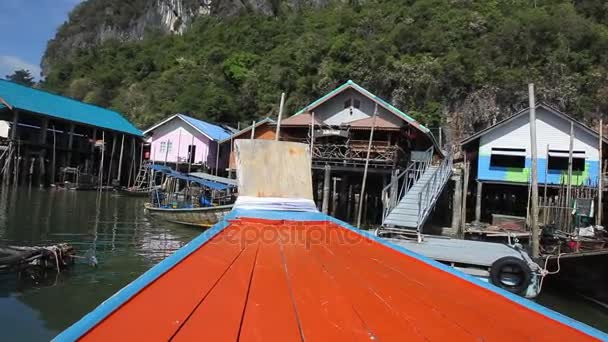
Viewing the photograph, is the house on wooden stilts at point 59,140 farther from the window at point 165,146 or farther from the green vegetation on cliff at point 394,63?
the green vegetation on cliff at point 394,63

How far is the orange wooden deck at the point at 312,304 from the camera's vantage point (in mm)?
1931

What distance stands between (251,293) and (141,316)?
2.06ft

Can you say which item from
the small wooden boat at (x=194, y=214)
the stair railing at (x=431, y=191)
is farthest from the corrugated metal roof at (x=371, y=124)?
the small wooden boat at (x=194, y=214)

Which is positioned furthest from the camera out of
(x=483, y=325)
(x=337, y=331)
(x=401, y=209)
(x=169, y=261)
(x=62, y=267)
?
(x=401, y=209)

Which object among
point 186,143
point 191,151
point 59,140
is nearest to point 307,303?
point 191,151

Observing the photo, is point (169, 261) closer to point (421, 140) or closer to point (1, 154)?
point (421, 140)

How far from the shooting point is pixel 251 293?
8.03ft

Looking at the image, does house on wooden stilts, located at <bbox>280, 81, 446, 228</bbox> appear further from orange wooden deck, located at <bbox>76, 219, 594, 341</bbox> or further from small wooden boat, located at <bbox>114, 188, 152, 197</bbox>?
small wooden boat, located at <bbox>114, 188, 152, 197</bbox>

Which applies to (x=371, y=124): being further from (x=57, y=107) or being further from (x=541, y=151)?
(x=57, y=107)

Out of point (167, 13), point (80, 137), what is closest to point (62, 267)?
point (80, 137)

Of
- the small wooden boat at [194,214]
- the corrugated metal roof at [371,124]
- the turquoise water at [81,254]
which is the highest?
the corrugated metal roof at [371,124]

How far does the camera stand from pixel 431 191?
14.8 meters

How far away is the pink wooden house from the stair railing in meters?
18.1

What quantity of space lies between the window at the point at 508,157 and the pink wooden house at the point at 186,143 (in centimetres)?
1878
